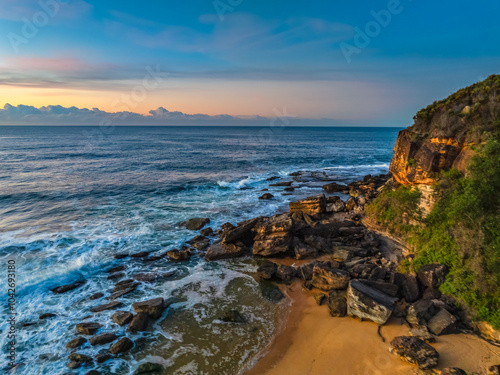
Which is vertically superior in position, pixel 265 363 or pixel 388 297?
pixel 388 297

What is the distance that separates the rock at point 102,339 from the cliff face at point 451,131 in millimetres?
21454

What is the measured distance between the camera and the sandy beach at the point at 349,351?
10836 mm

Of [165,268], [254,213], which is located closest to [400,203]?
[254,213]

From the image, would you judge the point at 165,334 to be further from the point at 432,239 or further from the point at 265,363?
the point at 432,239

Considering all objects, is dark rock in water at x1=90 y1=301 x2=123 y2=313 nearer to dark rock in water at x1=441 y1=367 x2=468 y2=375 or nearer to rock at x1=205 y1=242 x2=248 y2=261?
rock at x1=205 y1=242 x2=248 y2=261

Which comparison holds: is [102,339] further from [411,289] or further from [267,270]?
[411,289]

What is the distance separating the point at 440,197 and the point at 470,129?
488 cm

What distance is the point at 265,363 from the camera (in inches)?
458

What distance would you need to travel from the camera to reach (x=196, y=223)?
88.3 ft

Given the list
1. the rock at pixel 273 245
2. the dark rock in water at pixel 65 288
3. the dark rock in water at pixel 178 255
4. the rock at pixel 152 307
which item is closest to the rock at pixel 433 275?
the rock at pixel 273 245

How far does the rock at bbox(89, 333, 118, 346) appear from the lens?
12727 mm

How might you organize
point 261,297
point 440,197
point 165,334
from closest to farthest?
point 165,334 → point 261,297 → point 440,197

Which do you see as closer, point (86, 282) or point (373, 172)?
point (86, 282)

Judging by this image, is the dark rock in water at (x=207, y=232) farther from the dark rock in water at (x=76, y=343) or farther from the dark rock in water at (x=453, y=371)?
the dark rock in water at (x=453, y=371)
